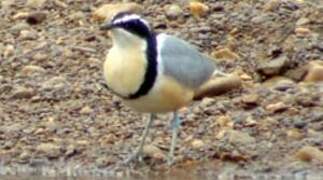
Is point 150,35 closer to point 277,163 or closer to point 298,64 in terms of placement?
point 277,163

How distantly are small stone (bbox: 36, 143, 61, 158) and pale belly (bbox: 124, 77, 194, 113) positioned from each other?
0.92 m

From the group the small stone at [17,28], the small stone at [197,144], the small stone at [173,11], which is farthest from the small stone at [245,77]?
the small stone at [17,28]

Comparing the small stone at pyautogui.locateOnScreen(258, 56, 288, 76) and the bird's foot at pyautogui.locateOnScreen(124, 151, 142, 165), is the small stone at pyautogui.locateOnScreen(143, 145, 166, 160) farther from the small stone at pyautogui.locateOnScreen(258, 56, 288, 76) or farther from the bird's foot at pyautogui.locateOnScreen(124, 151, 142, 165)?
the small stone at pyautogui.locateOnScreen(258, 56, 288, 76)

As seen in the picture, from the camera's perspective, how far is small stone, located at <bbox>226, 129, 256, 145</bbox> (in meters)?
12.1

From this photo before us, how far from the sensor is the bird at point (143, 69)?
11.1m

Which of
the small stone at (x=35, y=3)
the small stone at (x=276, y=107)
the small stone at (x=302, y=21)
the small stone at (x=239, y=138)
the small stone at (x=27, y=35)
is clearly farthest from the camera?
the small stone at (x=35, y=3)

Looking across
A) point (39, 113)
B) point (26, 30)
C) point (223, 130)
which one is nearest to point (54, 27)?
point (26, 30)

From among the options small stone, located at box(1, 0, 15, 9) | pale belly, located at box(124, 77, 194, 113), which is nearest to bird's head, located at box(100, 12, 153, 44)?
pale belly, located at box(124, 77, 194, 113)

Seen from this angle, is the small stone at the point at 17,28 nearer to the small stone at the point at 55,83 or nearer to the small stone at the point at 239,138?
the small stone at the point at 55,83

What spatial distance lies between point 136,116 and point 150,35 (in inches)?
59.3

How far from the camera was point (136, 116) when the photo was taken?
12.7 metres

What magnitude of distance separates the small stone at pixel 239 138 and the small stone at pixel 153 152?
54 centimetres

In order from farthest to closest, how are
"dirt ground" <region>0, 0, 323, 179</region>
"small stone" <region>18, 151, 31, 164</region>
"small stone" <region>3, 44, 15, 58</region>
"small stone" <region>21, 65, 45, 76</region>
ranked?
"small stone" <region>3, 44, 15, 58</region>, "small stone" <region>21, 65, 45, 76</region>, "small stone" <region>18, 151, 31, 164</region>, "dirt ground" <region>0, 0, 323, 179</region>

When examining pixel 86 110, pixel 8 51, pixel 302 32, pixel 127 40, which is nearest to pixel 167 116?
pixel 86 110
